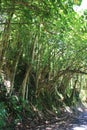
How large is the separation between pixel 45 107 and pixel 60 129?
4789 millimetres

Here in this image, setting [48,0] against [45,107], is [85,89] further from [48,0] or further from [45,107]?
[48,0]

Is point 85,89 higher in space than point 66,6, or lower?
lower

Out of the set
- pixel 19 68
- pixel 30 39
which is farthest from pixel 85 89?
pixel 30 39

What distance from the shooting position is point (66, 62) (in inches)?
837

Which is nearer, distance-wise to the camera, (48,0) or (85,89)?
(48,0)

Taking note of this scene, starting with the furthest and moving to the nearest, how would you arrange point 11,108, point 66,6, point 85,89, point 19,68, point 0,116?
point 85,89 < point 19,68 < point 11,108 < point 0,116 < point 66,6

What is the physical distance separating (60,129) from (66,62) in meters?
7.40

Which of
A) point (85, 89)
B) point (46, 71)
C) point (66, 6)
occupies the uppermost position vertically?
point (66, 6)

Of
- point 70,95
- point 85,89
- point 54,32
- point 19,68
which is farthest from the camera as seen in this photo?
point 85,89

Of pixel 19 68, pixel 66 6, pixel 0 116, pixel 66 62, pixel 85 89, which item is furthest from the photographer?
pixel 85 89

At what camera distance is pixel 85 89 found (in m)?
42.7

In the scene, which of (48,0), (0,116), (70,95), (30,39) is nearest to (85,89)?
(70,95)

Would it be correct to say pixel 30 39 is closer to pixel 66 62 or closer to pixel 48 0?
pixel 66 62

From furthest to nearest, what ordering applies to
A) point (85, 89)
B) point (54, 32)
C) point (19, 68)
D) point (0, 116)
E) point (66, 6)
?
point (85, 89)
point (19, 68)
point (54, 32)
point (0, 116)
point (66, 6)
